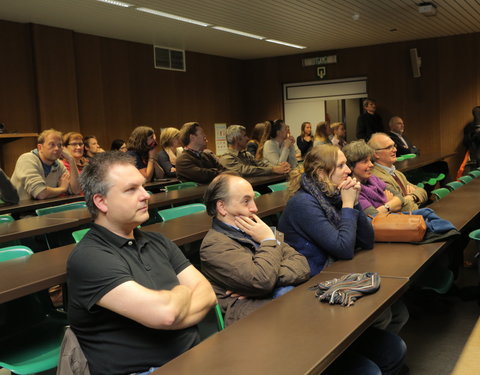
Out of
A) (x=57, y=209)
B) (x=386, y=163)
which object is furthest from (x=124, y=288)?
(x=386, y=163)

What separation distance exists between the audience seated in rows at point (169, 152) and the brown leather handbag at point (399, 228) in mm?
4589

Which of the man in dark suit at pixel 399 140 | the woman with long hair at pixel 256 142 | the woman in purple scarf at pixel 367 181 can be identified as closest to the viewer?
the woman in purple scarf at pixel 367 181

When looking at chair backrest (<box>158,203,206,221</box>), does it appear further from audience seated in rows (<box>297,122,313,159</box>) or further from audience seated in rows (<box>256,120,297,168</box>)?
audience seated in rows (<box>297,122,313,159</box>)

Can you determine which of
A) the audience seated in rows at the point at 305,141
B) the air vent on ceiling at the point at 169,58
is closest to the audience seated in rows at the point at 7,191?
the air vent on ceiling at the point at 169,58

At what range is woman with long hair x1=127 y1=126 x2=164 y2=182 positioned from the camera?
22.1 feet

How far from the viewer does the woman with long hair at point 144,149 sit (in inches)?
265

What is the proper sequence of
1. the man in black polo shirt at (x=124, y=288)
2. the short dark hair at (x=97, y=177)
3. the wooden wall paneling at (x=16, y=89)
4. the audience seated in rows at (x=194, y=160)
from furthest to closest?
the wooden wall paneling at (x=16, y=89)
the audience seated in rows at (x=194, y=160)
the short dark hair at (x=97, y=177)
the man in black polo shirt at (x=124, y=288)

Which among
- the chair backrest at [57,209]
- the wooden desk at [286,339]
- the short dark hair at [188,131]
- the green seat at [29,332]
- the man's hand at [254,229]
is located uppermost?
the short dark hair at [188,131]

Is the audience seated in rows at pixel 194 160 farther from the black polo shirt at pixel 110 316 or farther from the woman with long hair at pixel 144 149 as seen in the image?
the black polo shirt at pixel 110 316

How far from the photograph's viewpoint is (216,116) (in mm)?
11969

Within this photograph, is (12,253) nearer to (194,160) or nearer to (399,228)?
(399,228)

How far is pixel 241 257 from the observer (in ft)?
7.87

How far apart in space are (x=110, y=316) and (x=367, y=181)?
259cm

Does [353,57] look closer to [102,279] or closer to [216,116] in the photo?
[216,116]
